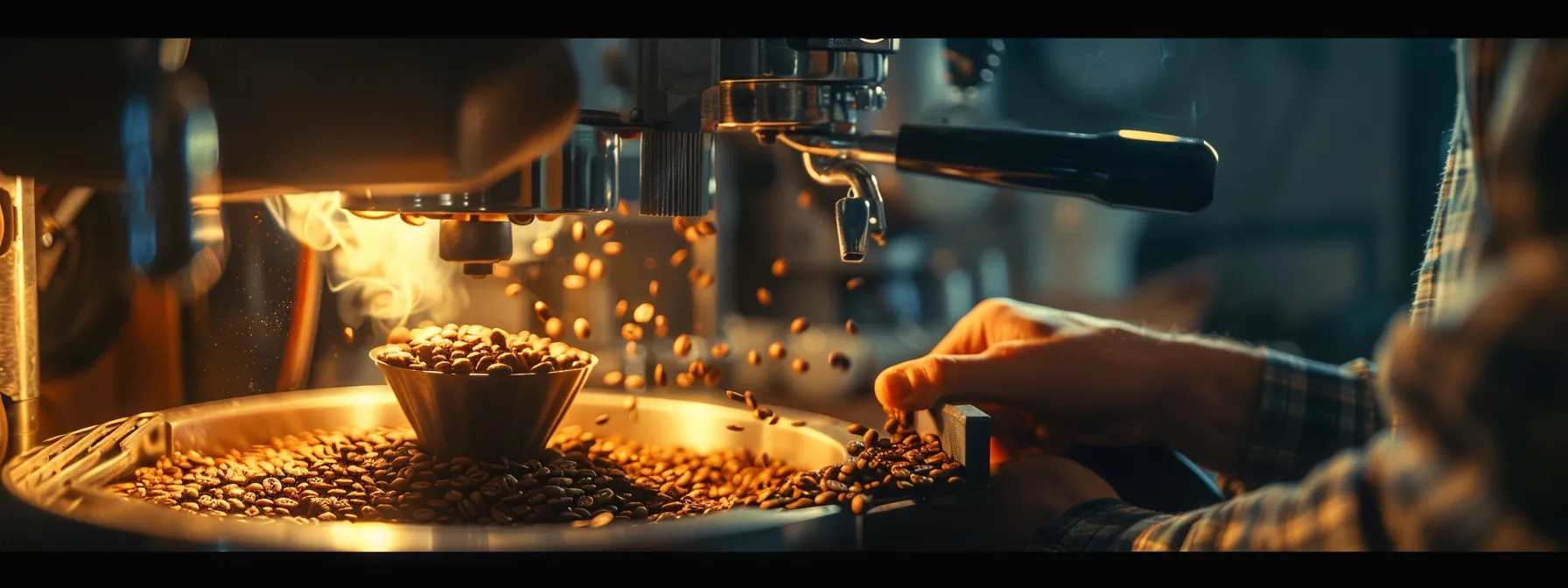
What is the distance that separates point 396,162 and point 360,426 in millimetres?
322

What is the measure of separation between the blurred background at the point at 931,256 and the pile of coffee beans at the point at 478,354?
0.09 m

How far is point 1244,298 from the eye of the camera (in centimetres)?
104

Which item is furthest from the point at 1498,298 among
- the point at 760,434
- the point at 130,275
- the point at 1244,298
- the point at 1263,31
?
the point at 1244,298

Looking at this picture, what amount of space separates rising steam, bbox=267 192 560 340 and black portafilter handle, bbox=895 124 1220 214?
0.32m

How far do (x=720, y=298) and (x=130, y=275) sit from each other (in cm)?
106

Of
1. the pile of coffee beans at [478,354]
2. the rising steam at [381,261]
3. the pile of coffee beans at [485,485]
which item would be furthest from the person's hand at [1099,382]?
the rising steam at [381,261]

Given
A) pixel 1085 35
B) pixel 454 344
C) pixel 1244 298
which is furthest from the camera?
pixel 1244 298

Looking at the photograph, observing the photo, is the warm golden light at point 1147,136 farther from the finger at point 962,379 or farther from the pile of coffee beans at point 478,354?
the pile of coffee beans at point 478,354

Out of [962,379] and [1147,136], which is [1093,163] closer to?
[1147,136]

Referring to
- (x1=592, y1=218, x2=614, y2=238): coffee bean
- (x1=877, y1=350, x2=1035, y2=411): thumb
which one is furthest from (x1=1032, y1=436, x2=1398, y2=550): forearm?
(x1=592, y1=218, x2=614, y2=238): coffee bean

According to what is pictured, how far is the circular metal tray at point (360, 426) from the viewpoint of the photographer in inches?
16.0

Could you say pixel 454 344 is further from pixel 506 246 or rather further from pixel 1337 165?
pixel 1337 165

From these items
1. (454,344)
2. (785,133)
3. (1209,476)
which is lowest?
(1209,476)

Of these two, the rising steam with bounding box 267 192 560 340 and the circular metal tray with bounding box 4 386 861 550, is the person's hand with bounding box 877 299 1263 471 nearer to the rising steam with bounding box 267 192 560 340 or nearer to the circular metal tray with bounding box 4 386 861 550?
the circular metal tray with bounding box 4 386 861 550
